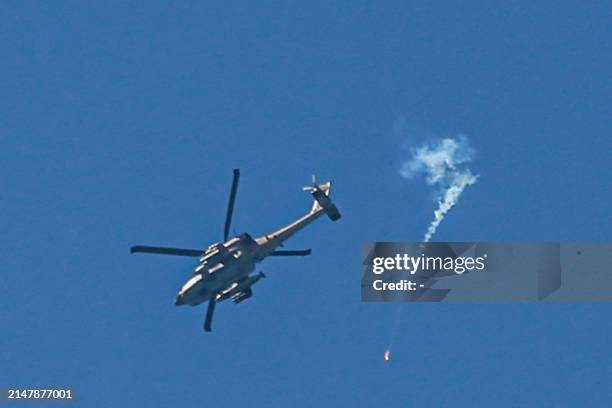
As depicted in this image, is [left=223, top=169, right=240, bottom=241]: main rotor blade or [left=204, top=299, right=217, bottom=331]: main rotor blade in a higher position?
[left=223, top=169, right=240, bottom=241]: main rotor blade

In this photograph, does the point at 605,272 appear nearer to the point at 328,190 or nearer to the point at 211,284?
the point at 328,190

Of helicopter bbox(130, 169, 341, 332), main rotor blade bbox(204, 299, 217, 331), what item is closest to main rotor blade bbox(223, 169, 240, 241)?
helicopter bbox(130, 169, 341, 332)

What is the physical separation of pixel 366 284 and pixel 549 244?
51.3 feet

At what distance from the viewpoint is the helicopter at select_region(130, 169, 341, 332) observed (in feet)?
317

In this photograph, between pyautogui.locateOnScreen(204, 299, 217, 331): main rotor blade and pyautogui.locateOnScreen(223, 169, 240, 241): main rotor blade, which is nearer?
pyautogui.locateOnScreen(223, 169, 240, 241): main rotor blade

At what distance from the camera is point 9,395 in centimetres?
10625

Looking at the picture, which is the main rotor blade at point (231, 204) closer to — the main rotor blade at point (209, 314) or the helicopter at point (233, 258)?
the helicopter at point (233, 258)

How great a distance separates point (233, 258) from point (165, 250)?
5943 millimetres

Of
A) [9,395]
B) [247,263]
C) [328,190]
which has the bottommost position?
[9,395]

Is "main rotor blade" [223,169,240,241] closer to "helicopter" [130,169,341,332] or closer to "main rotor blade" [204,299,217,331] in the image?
"helicopter" [130,169,341,332]

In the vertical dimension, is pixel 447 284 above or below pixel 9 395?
above

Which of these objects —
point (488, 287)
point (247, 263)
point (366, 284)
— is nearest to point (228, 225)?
point (247, 263)

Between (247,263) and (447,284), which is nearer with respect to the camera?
(247,263)

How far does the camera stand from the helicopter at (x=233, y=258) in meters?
96.8
